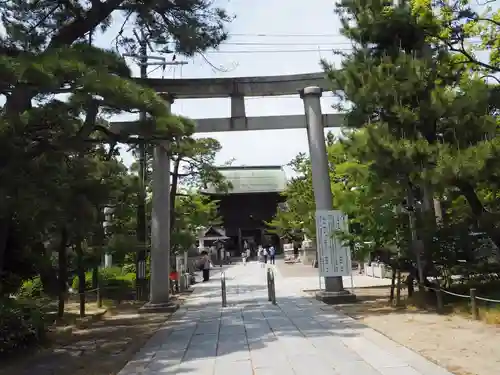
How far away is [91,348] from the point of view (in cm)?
884

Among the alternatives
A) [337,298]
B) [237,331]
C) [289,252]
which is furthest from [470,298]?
[289,252]

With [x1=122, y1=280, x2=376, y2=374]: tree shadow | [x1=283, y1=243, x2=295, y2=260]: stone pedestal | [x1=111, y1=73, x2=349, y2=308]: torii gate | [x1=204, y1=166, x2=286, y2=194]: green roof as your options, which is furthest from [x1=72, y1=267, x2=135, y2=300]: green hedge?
[x1=204, y1=166, x2=286, y2=194]: green roof

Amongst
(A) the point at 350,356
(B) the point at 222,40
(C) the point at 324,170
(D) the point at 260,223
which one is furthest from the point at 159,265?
(D) the point at 260,223

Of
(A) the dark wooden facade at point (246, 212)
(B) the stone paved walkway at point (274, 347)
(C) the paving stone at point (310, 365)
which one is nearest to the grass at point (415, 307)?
(B) the stone paved walkway at point (274, 347)

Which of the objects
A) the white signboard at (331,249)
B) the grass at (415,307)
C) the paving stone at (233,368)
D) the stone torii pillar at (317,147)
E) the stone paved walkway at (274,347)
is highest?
the stone torii pillar at (317,147)

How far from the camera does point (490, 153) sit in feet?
29.7

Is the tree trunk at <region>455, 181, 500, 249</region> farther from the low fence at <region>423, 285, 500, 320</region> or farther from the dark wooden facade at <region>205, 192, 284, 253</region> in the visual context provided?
the dark wooden facade at <region>205, 192, 284, 253</region>

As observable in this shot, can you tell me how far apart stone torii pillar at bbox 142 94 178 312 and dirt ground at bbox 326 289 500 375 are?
4937 millimetres

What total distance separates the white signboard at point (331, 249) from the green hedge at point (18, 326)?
23.8 feet

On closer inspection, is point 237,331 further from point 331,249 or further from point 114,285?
point 114,285

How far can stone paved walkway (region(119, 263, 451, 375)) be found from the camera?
21.0 ft

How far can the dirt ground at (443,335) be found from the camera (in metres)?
6.19

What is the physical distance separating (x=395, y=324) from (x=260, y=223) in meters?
39.1

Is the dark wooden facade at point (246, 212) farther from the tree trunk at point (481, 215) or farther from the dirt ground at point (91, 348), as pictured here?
the tree trunk at point (481, 215)
